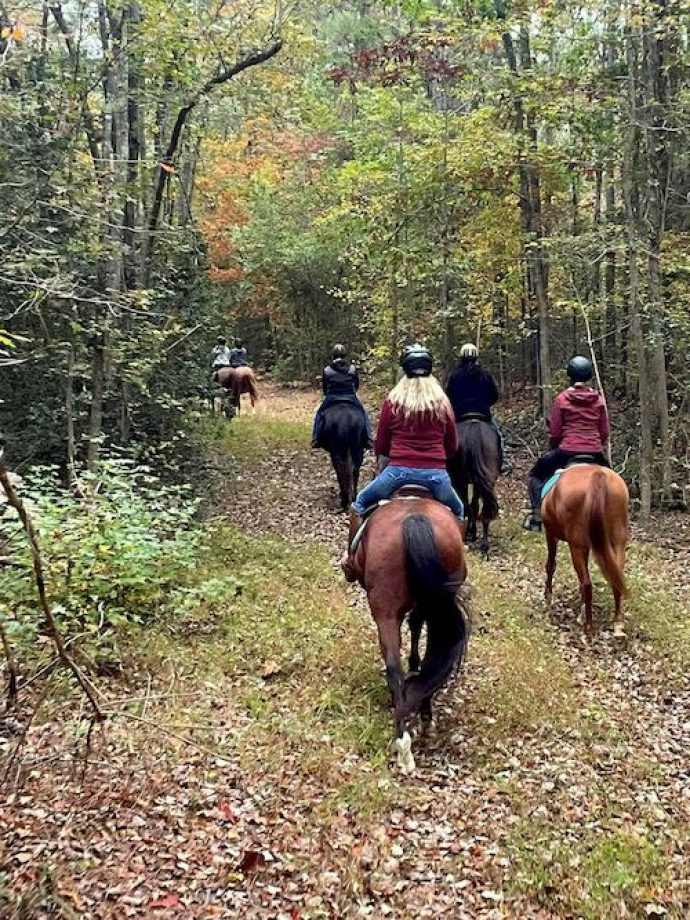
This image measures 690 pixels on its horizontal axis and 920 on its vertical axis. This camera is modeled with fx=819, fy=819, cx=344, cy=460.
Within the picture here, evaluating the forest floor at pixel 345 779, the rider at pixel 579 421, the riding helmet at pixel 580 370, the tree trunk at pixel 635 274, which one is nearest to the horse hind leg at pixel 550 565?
the forest floor at pixel 345 779

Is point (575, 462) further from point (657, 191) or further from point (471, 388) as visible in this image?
point (657, 191)

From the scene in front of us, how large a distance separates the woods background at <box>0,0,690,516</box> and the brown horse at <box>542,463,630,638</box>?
171 inches

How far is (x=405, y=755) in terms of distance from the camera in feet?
17.9

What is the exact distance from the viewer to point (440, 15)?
1307 cm

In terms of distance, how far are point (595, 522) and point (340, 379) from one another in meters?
5.77

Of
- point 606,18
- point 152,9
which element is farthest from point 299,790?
point 606,18

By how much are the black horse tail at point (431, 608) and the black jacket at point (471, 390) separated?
516 cm

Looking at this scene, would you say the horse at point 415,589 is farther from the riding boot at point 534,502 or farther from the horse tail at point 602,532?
the riding boot at point 534,502

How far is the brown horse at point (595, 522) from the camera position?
7762 millimetres

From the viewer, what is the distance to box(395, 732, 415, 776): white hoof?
540 cm

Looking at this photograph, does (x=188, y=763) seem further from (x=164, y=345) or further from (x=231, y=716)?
(x=164, y=345)

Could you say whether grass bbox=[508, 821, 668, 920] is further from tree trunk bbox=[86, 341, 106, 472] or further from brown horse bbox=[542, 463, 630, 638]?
tree trunk bbox=[86, 341, 106, 472]

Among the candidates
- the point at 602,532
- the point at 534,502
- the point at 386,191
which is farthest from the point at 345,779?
the point at 386,191

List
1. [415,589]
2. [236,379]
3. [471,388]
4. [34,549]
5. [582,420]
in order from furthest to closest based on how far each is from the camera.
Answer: [236,379] < [471,388] < [582,420] < [415,589] < [34,549]
